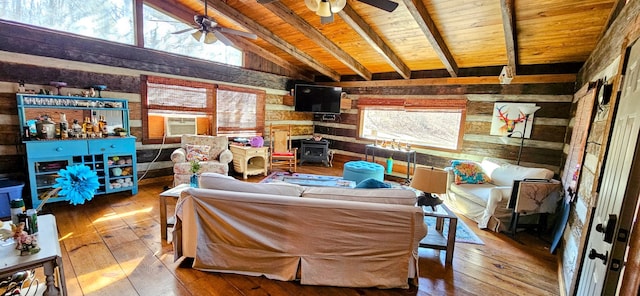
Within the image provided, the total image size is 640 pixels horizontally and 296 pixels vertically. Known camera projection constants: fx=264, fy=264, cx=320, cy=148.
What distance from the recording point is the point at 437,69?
525cm

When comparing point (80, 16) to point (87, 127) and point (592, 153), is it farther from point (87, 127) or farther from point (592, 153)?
point (592, 153)

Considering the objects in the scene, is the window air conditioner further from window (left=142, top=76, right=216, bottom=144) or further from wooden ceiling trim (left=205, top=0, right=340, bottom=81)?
wooden ceiling trim (left=205, top=0, right=340, bottom=81)

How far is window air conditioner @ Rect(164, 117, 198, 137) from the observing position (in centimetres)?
494

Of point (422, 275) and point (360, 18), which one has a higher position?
point (360, 18)

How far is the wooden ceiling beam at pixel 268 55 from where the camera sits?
5.54 metres

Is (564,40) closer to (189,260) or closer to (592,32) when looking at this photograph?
(592,32)

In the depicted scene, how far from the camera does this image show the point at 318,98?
6.56 meters

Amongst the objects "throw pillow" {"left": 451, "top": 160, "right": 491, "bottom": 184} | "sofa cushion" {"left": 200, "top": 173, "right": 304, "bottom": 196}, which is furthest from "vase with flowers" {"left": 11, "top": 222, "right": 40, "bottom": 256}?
"throw pillow" {"left": 451, "top": 160, "right": 491, "bottom": 184}

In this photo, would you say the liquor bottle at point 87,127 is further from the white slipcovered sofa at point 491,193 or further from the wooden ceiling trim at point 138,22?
the white slipcovered sofa at point 491,193

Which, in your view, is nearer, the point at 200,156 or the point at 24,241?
the point at 24,241

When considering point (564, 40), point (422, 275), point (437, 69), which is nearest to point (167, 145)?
point (422, 275)

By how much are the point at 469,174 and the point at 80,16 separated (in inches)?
247

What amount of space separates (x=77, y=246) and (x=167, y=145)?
8.54 ft

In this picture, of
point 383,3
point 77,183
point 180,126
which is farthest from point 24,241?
point 180,126
